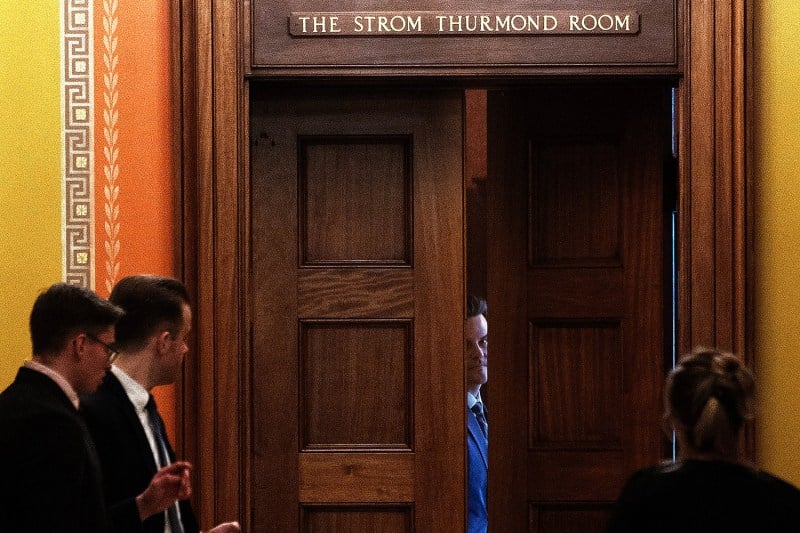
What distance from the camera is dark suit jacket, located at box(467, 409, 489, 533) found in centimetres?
530

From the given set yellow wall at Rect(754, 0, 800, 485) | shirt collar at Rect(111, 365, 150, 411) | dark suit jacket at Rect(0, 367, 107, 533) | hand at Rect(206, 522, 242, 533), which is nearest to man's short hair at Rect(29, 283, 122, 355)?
dark suit jacket at Rect(0, 367, 107, 533)

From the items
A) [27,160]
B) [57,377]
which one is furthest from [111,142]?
[57,377]

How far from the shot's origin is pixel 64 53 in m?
4.11

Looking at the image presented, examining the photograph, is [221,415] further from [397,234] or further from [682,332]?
[682,332]

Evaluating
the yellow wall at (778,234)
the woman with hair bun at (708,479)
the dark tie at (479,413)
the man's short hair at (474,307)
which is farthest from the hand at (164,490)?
the man's short hair at (474,307)

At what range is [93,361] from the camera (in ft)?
8.73

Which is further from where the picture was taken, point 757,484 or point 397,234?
point 397,234

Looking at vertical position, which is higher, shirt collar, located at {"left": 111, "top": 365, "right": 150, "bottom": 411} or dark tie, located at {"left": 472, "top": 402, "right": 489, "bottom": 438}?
shirt collar, located at {"left": 111, "top": 365, "right": 150, "bottom": 411}

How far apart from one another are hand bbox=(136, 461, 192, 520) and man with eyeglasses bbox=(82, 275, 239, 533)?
19mm

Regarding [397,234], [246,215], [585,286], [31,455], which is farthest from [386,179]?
[31,455]

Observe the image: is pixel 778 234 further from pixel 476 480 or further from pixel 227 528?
pixel 227 528

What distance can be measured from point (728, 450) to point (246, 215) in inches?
91.1

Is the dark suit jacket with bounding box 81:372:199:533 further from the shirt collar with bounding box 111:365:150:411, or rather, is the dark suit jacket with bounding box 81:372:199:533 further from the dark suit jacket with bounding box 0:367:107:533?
the dark suit jacket with bounding box 0:367:107:533

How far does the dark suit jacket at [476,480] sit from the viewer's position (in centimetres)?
530
